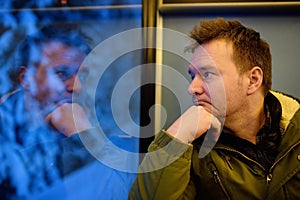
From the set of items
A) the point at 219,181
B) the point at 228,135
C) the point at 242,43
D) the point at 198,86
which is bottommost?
the point at 219,181

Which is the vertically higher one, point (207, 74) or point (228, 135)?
point (207, 74)

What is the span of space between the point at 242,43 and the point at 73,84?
1.65 ft

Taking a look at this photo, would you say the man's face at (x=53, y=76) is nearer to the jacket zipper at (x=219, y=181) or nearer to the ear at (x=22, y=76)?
the ear at (x=22, y=76)

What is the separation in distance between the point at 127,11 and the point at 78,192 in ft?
1.95

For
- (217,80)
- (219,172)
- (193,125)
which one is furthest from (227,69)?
(219,172)

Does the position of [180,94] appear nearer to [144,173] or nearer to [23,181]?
[144,173]

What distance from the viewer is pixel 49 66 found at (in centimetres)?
81

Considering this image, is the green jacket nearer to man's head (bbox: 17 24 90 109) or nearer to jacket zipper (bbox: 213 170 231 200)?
jacket zipper (bbox: 213 170 231 200)

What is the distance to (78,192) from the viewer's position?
84 cm

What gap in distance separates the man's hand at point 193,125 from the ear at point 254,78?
144 millimetres

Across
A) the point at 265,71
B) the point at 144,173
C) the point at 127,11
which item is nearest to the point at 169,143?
the point at 144,173

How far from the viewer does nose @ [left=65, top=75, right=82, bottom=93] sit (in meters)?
0.84

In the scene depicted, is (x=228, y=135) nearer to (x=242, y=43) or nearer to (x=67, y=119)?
(x=242, y=43)

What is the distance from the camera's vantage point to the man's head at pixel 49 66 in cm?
81
